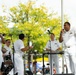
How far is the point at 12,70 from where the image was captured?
9516 mm

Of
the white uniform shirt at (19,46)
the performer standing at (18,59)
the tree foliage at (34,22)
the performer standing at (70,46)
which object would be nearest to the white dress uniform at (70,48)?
the performer standing at (70,46)

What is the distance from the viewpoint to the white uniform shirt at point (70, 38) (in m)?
7.92

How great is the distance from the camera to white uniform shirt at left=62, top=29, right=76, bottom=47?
7.92 meters

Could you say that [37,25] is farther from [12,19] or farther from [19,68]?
[19,68]

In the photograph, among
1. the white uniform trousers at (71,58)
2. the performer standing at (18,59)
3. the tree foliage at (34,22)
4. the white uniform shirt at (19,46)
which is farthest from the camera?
the tree foliage at (34,22)

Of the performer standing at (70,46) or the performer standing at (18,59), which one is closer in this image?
the performer standing at (70,46)

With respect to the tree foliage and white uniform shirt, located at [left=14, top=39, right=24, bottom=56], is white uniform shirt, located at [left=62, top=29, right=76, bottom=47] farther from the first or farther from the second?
the tree foliage

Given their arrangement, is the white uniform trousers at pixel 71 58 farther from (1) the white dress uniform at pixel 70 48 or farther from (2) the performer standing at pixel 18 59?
(2) the performer standing at pixel 18 59

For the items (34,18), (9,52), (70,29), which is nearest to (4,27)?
(34,18)

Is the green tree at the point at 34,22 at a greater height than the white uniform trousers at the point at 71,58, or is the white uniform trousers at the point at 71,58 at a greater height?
the green tree at the point at 34,22

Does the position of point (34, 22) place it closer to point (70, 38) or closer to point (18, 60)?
point (18, 60)

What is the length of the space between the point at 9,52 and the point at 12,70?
71 centimetres

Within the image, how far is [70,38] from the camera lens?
7.96m

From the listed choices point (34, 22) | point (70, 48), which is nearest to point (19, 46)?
point (70, 48)
